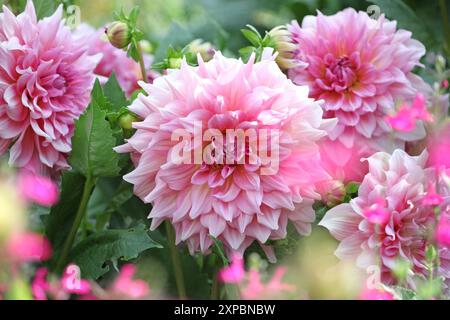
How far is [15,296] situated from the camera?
0.36 metres

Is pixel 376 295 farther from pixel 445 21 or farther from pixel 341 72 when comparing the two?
pixel 445 21

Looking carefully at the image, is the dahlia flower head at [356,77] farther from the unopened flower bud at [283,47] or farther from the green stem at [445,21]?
the green stem at [445,21]

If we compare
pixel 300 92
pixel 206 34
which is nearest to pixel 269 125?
pixel 300 92

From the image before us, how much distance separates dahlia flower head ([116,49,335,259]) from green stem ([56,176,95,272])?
71mm

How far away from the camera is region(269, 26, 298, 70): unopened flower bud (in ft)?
2.01

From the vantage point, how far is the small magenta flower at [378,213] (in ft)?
1.64

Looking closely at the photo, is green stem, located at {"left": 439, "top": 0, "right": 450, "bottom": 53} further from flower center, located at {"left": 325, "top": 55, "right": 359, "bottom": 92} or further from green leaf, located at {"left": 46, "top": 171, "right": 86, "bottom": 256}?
green leaf, located at {"left": 46, "top": 171, "right": 86, "bottom": 256}

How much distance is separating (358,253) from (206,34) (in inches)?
16.8

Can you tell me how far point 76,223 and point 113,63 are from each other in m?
0.21

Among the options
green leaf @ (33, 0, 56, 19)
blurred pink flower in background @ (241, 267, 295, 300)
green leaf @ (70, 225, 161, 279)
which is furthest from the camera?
green leaf @ (33, 0, 56, 19)

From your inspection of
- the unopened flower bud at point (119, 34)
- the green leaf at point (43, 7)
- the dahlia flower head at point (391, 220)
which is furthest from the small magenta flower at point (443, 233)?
the green leaf at point (43, 7)

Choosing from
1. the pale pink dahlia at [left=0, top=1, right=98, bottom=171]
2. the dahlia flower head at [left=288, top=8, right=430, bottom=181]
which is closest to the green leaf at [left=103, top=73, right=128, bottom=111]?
the pale pink dahlia at [left=0, top=1, right=98, bottom=171]

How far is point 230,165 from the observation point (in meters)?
0.54

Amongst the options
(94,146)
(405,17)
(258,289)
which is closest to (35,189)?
(94,146)
